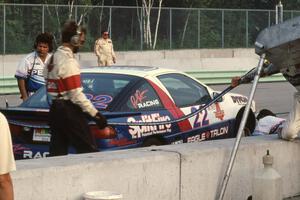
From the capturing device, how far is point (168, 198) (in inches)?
283

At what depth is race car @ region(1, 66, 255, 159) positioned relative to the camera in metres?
9.13

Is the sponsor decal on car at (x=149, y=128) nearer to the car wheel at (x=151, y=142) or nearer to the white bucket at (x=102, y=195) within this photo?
the car wheel at (x=151, y=142)

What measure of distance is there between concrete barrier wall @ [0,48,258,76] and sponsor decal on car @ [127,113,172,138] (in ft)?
59.4

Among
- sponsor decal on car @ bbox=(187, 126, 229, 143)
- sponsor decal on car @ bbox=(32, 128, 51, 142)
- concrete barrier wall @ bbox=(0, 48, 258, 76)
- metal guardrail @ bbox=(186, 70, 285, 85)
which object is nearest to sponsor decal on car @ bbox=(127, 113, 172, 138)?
sponsor decal on car @ bbox=(187, 126, 229, 143)

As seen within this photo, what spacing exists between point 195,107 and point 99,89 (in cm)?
140

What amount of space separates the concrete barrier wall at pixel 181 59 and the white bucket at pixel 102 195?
21.4 metres

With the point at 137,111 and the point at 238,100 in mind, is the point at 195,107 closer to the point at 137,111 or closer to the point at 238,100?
the point at 137,111

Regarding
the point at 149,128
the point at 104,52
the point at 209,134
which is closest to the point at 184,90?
the point at 209,134

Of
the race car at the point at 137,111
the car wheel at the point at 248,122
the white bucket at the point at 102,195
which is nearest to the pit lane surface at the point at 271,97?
the car wheel at the point at 248,122

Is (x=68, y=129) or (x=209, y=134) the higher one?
(x=68, y=129)

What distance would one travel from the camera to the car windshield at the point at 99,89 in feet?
31.6

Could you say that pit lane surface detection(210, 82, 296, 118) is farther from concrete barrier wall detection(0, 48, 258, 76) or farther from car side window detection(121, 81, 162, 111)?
car side window detection(121, 81, 162, 111)

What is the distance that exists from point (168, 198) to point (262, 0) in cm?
4870

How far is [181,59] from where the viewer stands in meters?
33.2
